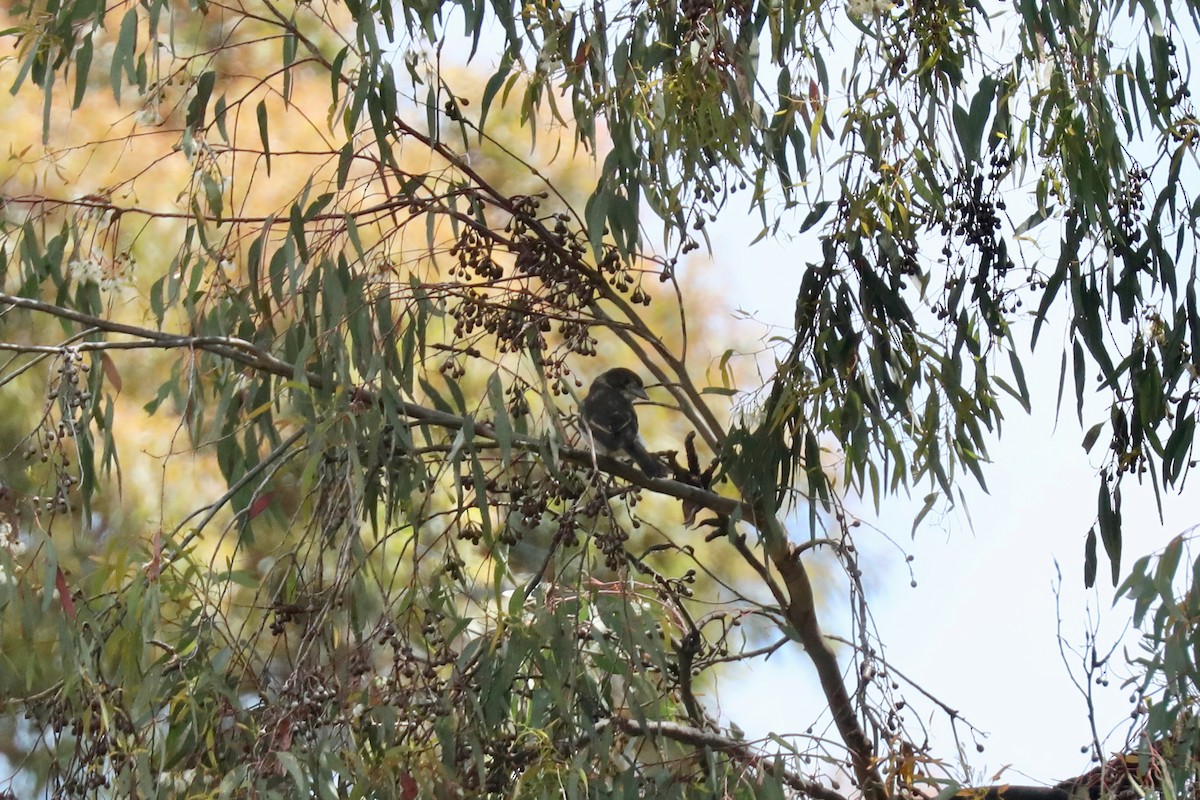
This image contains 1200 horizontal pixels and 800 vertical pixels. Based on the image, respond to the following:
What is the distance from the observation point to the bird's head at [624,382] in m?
3.42

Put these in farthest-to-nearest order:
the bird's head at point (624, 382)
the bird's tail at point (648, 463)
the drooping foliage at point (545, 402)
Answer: the bird's head at point (624, 382) < the bird's tail at point (648, 463) < the drooping foliage at point (545, 402)

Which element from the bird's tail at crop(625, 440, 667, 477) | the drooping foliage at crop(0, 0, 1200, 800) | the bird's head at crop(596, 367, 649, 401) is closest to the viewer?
the drooping foliage at crop(0, 0, 1200, 800)

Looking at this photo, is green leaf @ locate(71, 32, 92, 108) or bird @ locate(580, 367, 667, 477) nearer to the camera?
green leaf @ locate(71, 32, 92, 108)

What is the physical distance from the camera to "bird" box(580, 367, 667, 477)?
9.80 feet

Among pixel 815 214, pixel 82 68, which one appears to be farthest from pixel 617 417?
pixel 82 68

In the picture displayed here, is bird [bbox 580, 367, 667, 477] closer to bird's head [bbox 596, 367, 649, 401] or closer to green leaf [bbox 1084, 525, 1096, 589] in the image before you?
bird's head [bbox 596, 367, 649, 401]

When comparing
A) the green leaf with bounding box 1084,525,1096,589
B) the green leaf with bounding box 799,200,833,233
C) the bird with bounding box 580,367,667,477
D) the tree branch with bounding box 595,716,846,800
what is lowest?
the tree branch with bounding box 595,716,846,800

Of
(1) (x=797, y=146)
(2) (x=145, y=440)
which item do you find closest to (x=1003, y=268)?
(1) (x=797, y=146)

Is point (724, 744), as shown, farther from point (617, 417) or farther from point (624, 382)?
point (624, 382)

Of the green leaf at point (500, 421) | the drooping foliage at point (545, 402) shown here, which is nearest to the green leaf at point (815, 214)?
the drooping foliage at point (545, 402)

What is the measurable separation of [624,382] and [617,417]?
33 centimetres

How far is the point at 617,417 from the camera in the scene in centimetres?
323

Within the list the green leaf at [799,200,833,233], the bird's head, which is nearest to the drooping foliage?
the green leaf at [799,200,833,233]

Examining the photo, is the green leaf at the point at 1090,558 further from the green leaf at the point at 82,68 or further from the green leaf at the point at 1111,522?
the green leaf at the point at 82,68
